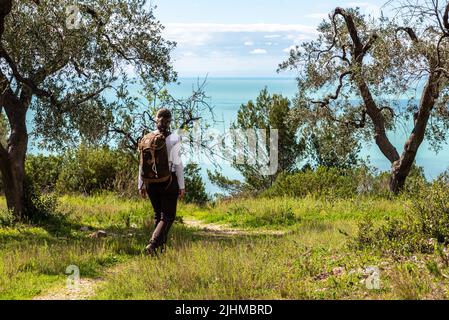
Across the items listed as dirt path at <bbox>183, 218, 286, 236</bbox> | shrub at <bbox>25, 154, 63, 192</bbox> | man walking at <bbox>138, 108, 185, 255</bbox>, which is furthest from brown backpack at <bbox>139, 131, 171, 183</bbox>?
shrub at <bbox>25, 154, 63, 192</bbox>

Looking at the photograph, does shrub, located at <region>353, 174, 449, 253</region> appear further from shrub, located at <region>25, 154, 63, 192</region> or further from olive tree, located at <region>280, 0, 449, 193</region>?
shrub, located at <region>25, 154, 63, 192</region>

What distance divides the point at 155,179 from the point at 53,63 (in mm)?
5677

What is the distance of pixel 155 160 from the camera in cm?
1005

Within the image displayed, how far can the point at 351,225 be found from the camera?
13211 millimetres

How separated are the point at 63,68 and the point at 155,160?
605 centimetres

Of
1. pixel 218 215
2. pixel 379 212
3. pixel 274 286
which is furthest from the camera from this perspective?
pixel 218 215

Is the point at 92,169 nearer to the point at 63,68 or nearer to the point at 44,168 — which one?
the point at 44,168

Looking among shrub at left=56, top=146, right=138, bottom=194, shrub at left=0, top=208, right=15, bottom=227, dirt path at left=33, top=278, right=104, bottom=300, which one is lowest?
dirt path at left=33, top=278, right=104, bottom=300

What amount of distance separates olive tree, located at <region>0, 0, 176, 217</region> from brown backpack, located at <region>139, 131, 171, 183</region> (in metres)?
4.69

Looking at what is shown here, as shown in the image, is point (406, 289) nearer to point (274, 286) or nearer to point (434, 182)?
point (274, 286)

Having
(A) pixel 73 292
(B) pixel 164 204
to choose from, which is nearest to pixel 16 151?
(B) pixel 164 204

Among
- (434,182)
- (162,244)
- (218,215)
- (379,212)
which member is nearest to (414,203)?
(434,182)

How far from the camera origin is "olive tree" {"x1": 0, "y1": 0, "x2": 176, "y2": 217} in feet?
47.0

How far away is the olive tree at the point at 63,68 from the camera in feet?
47.0
